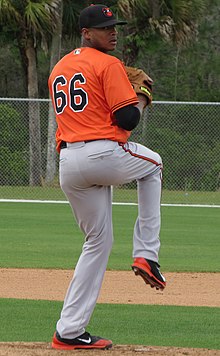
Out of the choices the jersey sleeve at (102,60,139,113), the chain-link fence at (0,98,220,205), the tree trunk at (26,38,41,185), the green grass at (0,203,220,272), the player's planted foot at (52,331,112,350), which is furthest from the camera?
the tree trunk at (26,38,41,185)

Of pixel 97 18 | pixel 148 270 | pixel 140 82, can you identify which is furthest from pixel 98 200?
pixel 97 18

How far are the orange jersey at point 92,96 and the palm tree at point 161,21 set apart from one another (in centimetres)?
2195

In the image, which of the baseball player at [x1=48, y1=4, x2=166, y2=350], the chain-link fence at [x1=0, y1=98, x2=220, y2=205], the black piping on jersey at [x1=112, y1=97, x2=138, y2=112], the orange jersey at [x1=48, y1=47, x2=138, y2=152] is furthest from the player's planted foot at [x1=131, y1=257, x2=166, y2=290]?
the chain-link fence at [x1=0, y1=98, x2=220, y2=205]

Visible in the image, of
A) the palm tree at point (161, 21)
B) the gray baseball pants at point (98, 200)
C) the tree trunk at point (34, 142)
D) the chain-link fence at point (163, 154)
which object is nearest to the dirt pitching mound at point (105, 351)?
the gray baseball pants at point (98, 200)

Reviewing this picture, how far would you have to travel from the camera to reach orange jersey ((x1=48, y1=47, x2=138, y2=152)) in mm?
5703

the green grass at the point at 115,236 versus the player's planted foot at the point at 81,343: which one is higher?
the player's planted foot at the point at 81,343

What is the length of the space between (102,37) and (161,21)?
22449 millimetres

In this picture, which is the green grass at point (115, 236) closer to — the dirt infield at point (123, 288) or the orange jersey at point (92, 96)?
the dirt infield at point (123, 288)

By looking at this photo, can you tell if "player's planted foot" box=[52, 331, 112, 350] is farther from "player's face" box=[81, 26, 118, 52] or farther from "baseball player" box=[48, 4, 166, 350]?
"player's face" box=[81, 26, 118, 52]

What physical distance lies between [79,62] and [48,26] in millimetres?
21598

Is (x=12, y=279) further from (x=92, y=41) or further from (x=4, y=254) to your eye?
(x=92, y=41)

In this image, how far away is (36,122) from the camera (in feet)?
75.4

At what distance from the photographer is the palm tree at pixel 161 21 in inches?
1100

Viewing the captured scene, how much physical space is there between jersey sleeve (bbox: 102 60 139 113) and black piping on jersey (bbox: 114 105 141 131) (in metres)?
0.03
